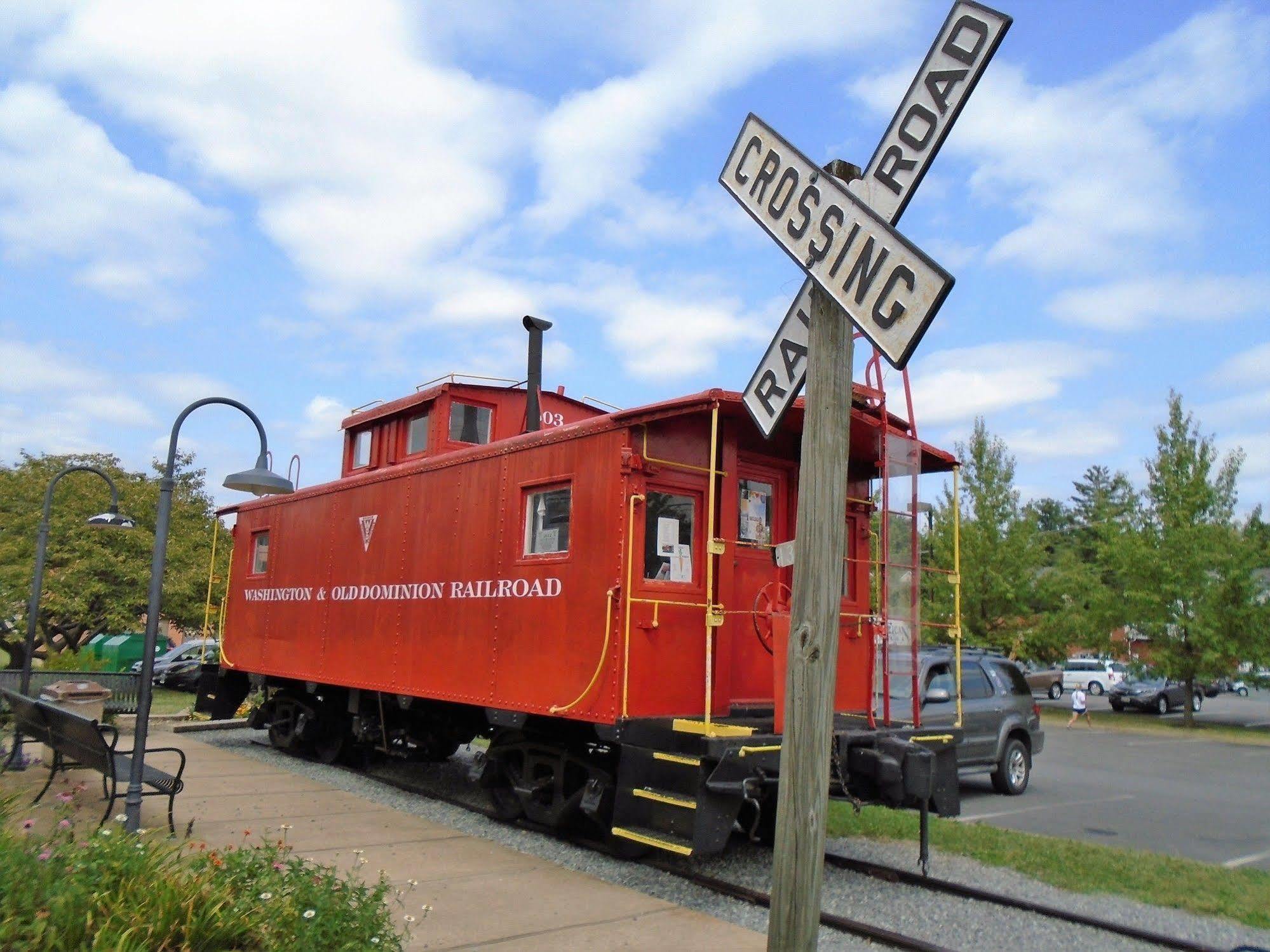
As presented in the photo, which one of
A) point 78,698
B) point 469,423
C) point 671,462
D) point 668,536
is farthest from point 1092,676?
point 78,698

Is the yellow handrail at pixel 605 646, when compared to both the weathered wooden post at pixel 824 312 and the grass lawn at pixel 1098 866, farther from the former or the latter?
the weathered wooden post at pixel 824 312

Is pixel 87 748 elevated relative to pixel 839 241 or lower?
lower

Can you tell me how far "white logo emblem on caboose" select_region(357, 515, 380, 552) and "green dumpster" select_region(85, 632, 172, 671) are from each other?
20161 mm

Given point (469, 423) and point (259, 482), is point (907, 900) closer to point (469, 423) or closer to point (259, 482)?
point (259, 482)

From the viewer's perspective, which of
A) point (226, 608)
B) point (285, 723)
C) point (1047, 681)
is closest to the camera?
point (285, 723)

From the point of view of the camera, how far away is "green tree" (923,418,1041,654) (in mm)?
26688

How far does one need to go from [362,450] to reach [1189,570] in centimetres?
1936

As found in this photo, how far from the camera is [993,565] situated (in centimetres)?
2714

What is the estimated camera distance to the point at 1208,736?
21.6 m

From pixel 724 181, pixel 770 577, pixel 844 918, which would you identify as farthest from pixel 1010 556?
pixel 724 181

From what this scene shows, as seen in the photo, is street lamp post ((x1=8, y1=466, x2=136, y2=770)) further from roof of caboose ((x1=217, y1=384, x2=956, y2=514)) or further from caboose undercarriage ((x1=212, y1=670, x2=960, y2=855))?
caboose undercarriage ((x1=212, y1=670, x2=960, y2=855))

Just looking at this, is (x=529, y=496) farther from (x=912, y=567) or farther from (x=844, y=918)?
(x=844, y=918)

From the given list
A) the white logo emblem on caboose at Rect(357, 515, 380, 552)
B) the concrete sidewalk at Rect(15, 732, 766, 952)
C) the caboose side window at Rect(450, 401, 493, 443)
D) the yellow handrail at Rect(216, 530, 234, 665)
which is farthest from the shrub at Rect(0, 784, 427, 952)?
the yellow handrail at Rect(216, 530, 234, 665)

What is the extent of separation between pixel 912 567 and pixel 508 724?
133 inches
